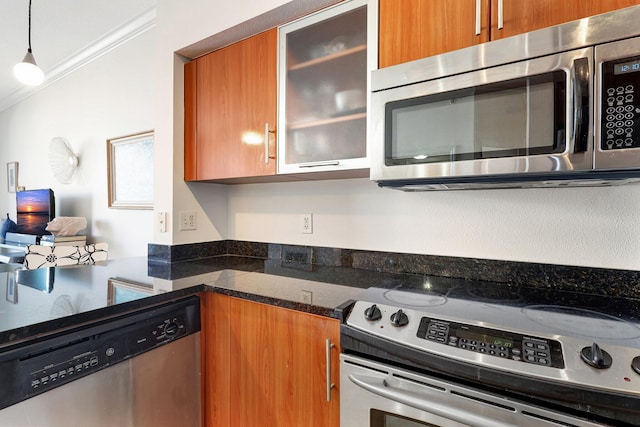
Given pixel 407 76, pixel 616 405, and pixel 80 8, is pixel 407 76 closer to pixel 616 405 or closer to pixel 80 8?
pixel 616 405

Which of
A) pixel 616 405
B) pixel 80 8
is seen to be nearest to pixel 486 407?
pixel 616 405

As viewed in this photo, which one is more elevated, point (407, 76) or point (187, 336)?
point (407, 76)

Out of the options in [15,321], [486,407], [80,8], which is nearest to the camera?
[486,407]

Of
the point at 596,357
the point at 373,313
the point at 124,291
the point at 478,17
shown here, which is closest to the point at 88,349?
the point at 124,291

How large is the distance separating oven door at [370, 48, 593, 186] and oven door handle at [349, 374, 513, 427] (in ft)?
2.07

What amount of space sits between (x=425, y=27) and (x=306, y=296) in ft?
3.33

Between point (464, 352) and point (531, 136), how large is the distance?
62 centimetres

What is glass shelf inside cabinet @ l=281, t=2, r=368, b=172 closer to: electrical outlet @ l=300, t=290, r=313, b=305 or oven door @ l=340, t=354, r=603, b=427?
electrical outlet @ l=300, t=290, r=313, b=305

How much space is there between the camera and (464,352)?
2.56ft

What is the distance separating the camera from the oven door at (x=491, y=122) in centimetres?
86

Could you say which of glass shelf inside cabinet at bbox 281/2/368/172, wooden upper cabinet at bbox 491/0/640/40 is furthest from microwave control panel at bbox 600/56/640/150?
glass shelf inside cabinet at bbox 281/2/368/172

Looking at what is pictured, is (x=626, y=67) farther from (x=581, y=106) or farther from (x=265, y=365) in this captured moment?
(x=265, y=365)

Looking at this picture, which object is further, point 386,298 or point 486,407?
point 386,298

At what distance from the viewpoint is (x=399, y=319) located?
905 millimetres
